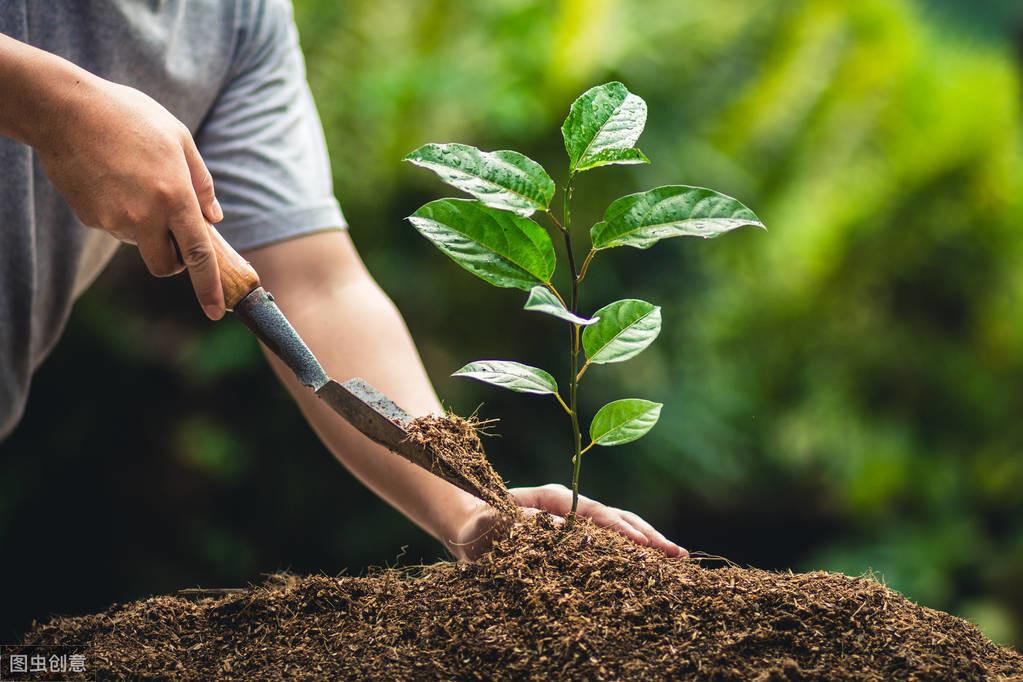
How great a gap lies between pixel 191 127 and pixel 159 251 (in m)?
0.42

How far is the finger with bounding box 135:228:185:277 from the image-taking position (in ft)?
2.77

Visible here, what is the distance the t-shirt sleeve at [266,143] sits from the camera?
46.2 inches

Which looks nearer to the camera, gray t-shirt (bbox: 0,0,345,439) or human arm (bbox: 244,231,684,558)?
human arm (bbox: 244,231,684,558)

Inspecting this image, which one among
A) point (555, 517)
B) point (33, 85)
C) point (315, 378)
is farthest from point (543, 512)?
point (33, 85)

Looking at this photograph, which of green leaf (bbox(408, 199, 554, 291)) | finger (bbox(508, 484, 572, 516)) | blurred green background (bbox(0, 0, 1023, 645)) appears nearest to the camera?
green leaf (bbox(408, 199, 554, 291))

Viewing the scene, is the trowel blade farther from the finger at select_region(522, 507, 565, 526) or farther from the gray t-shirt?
the gray t-shirt

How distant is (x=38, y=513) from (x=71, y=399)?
12.7 inches

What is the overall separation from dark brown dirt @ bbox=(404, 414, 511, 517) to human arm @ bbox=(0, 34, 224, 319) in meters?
0.26

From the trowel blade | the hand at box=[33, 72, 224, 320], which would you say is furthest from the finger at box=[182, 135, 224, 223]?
the trowel blade

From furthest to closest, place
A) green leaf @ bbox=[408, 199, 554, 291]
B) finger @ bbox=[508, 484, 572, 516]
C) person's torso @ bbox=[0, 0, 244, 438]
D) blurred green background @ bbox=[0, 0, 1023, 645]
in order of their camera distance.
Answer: blurred green background @ bbox=[0, 0, 1023, 645] → person's torso @ bbox=[0, 0, 244, 438] → finger @ bbox=[508, 484, 572, 516] → green leaf @ bbox=[408, 199, 554, 291]

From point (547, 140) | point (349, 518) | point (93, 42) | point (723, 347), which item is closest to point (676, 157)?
point (547, 140)

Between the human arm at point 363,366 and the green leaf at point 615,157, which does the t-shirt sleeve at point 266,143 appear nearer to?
the human arm at point 363,366

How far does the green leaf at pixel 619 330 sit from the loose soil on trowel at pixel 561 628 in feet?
0.54

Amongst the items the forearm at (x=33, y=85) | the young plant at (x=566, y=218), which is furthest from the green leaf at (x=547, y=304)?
the forearm at (x=33, y=85)
